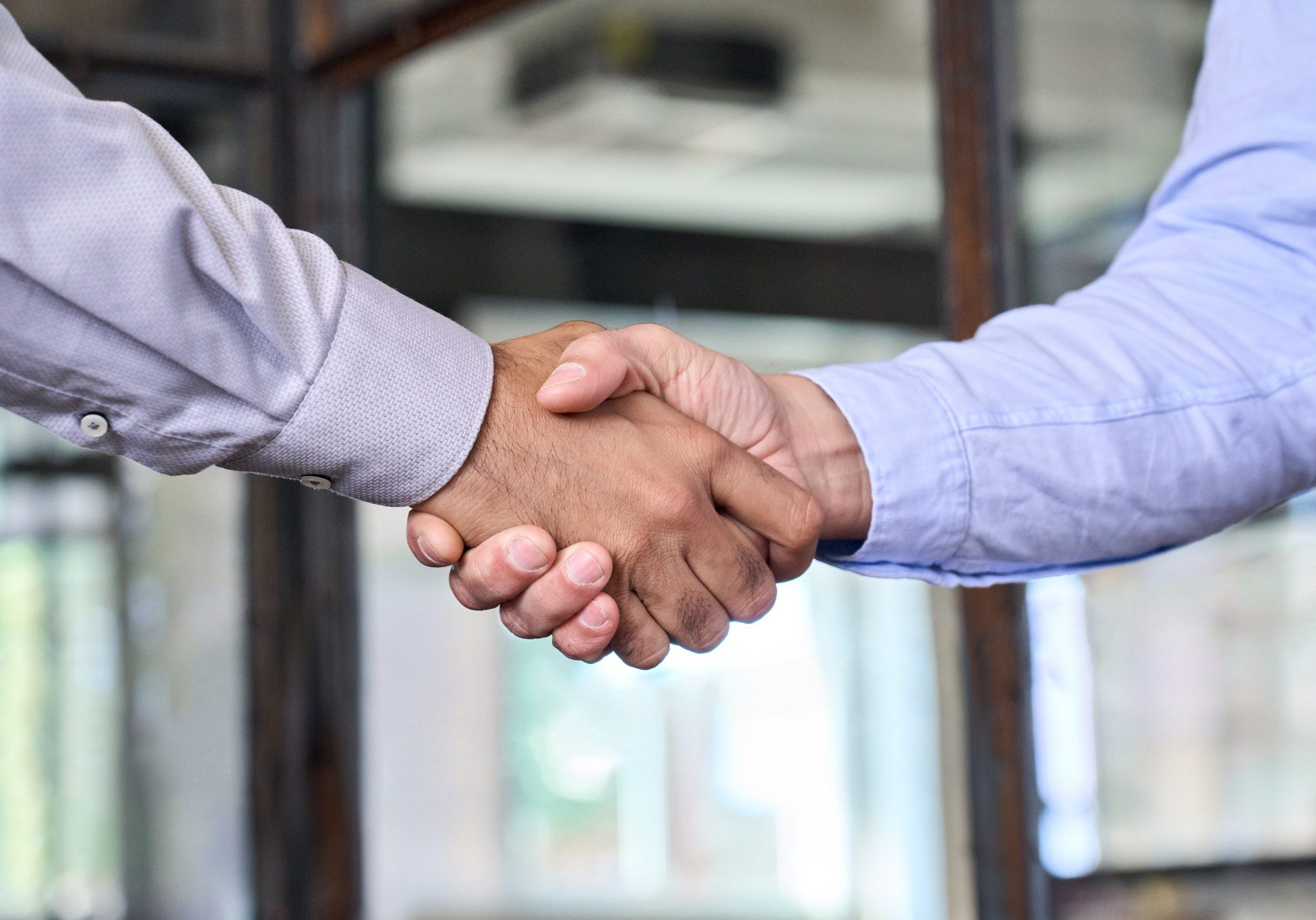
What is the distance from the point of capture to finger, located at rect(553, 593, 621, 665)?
1.02 m

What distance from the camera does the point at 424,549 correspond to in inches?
39.5

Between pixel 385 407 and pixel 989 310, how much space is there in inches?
26.3

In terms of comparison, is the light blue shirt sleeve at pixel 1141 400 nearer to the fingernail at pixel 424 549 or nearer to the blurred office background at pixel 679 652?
the blurred office background at pixel 679 652

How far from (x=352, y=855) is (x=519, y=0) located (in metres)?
1.26

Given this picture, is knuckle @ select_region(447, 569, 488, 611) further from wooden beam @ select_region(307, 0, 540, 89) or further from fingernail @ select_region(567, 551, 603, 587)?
wooden beam @ select_region(307, 0, 540, 89)

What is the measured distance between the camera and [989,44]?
140 centimetres

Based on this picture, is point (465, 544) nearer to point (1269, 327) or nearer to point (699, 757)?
point (1269, 327)

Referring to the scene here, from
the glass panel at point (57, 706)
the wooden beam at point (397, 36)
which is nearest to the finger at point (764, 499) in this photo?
the wooden beam at point (397, 36)

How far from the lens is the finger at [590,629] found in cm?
102

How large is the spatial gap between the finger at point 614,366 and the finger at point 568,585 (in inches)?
4.1

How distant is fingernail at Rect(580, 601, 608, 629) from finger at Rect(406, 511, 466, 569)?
100 mm

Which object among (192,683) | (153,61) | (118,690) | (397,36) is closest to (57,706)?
(118,690)

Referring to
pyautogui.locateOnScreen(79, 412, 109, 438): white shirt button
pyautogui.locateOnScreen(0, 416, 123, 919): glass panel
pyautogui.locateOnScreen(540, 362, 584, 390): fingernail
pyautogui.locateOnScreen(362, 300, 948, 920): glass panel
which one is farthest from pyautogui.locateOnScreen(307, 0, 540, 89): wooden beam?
pyautogui.locateOnScreen(0, 416, 123, 919): glass panel

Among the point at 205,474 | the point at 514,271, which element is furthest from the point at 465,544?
the point at 514,271
